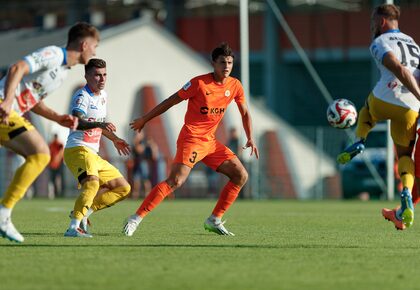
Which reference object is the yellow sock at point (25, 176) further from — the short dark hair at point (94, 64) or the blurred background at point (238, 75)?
the blurred background at point (238, 75)

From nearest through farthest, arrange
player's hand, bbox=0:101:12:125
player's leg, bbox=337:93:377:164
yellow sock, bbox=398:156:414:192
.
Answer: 1. player's hand, bbox=0:101:12:125
2. yellow sock, bbox=398:156:414:192
3. player's leg, bbox=337:93:377:164

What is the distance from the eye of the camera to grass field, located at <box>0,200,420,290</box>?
8453 mm

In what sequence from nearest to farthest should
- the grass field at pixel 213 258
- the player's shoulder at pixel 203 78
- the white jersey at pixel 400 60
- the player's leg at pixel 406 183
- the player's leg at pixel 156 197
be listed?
the grass field at pixel 213 258 < the player's leg at pixel 406 183 < the white jersey at pixel 400 60 < the player's leg at pixel 156 197 < the player's shoulder at pixel 203 78

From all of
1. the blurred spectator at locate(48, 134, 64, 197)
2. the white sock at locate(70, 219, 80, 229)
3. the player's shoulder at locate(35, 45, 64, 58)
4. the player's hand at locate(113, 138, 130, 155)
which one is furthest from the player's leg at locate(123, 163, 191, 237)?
the blurred spectator at locate(48, 134, 64, 197)

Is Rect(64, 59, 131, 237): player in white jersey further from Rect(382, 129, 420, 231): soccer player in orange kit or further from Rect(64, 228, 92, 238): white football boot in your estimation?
Rect(382, 129, 420, 231): soccer player in orange kit

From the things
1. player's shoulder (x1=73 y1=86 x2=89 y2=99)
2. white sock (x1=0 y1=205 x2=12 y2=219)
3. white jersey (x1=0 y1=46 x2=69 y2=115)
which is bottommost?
white sock (x1=0 y1=205 x2=12 y2=219)

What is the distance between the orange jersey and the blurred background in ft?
61.6

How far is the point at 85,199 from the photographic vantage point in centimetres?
1311

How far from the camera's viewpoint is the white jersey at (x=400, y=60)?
11742mm

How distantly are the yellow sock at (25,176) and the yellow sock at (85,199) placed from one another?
2134mm

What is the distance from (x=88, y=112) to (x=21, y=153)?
104 inches

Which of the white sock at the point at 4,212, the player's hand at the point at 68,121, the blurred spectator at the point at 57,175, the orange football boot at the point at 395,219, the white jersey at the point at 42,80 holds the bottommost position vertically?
the blurred spectator at the point at 57,175

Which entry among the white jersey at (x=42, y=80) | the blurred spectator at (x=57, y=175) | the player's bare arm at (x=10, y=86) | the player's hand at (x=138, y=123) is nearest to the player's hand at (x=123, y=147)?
the player's hand at (x=138, y=123)

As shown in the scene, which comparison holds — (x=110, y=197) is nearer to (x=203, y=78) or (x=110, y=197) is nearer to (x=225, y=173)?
(x=225, y=173)
